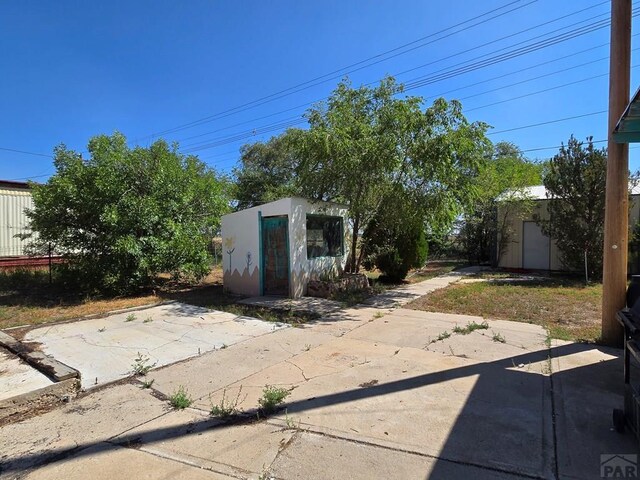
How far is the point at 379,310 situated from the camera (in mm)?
8250

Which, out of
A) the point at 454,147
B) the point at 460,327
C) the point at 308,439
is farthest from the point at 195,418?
the point at 454,147

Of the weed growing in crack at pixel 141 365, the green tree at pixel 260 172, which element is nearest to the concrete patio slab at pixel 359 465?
the weed growing in crack at pixel 141 365

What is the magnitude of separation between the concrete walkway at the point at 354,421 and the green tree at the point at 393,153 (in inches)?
182

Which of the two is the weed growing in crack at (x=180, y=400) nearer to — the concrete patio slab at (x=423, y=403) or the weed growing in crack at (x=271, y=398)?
the concrete patio slab at (x=423, y=403)

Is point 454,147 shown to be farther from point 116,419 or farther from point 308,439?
point 116,419

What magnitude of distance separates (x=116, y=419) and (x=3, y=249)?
15.6 m

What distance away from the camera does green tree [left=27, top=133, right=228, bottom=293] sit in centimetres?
978

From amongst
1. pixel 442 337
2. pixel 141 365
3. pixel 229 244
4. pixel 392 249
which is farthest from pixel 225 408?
pixel 392 249

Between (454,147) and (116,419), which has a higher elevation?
(454,147)

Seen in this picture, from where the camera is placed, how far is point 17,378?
442cm

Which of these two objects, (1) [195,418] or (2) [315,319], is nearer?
(1) [195,418]

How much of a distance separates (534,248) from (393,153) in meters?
10.4

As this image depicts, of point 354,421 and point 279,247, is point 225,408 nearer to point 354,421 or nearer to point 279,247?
point 354,421

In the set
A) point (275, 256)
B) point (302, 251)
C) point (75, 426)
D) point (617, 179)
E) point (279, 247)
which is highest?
point (617, 179)
